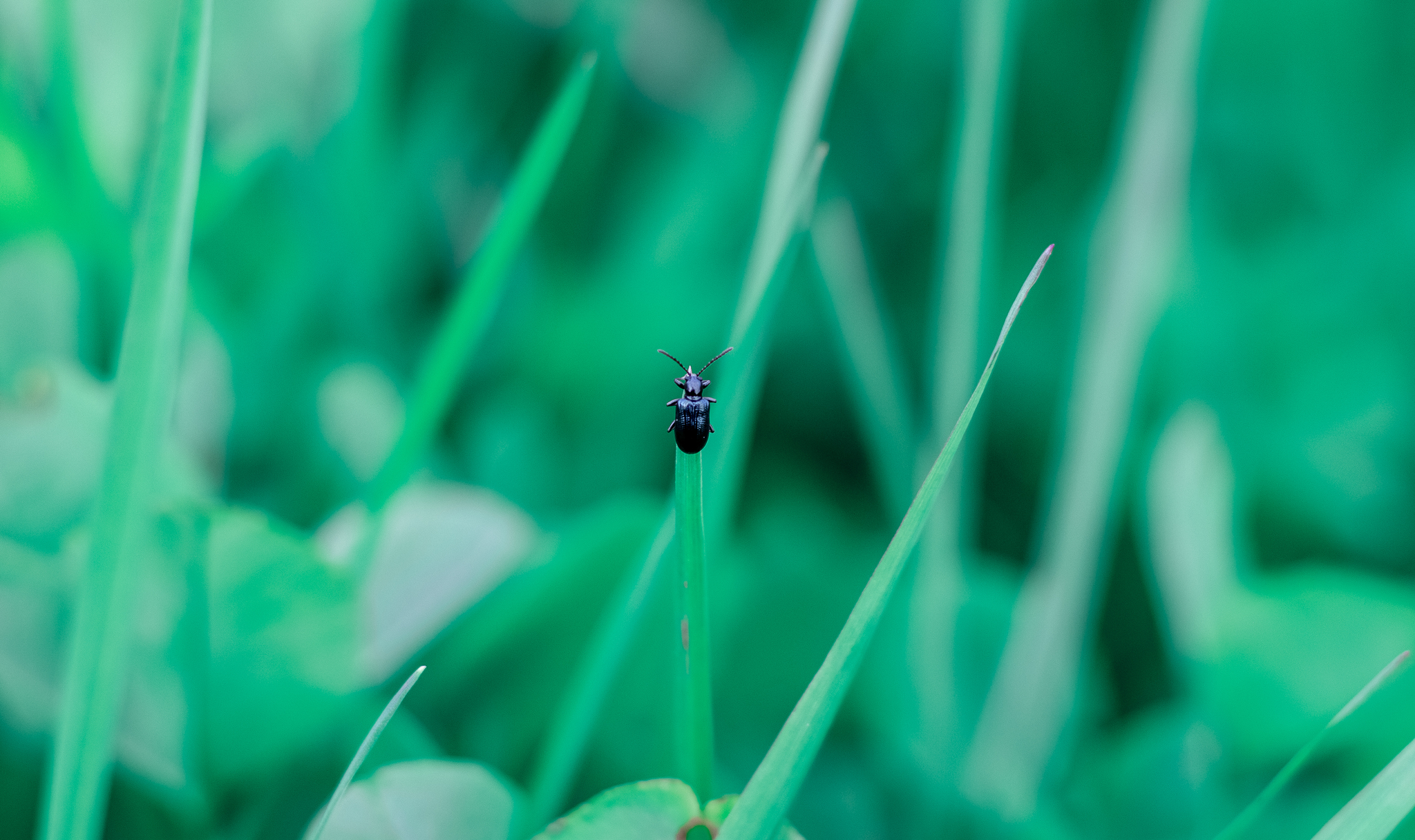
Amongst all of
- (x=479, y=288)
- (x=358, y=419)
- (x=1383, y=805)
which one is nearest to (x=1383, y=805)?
(x=1383, y=805)

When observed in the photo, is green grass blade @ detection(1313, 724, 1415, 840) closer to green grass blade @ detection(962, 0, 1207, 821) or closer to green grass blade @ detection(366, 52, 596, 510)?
green grass blade @ detection(962, 0, 1207, 821)

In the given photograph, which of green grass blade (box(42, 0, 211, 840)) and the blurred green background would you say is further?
the blurred green background

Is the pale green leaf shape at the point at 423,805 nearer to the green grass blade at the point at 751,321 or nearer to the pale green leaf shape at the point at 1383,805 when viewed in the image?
the green grass blade at the point at 751,321

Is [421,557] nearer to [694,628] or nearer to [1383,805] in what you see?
[694,628]

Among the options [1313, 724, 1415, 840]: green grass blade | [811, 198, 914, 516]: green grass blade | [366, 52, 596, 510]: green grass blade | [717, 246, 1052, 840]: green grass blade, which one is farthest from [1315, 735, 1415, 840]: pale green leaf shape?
[366, 52, 596, 510]: green grass blade

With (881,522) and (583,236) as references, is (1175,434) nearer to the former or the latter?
(881,522)

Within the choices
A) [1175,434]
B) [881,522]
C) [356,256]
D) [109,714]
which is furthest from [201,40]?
[1175,434]

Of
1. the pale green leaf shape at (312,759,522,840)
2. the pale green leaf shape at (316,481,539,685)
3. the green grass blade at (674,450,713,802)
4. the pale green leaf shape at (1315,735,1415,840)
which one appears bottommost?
the pale green leaf shape at (312,759,522,840)

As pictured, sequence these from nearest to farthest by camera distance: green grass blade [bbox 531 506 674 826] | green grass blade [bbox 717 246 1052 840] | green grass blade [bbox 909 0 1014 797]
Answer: green grass blade [bbox 717 246 1052 840] → green grass blade [bbox 531 506 674 826] → green grass blade [bbox 909 0 1014 797]
